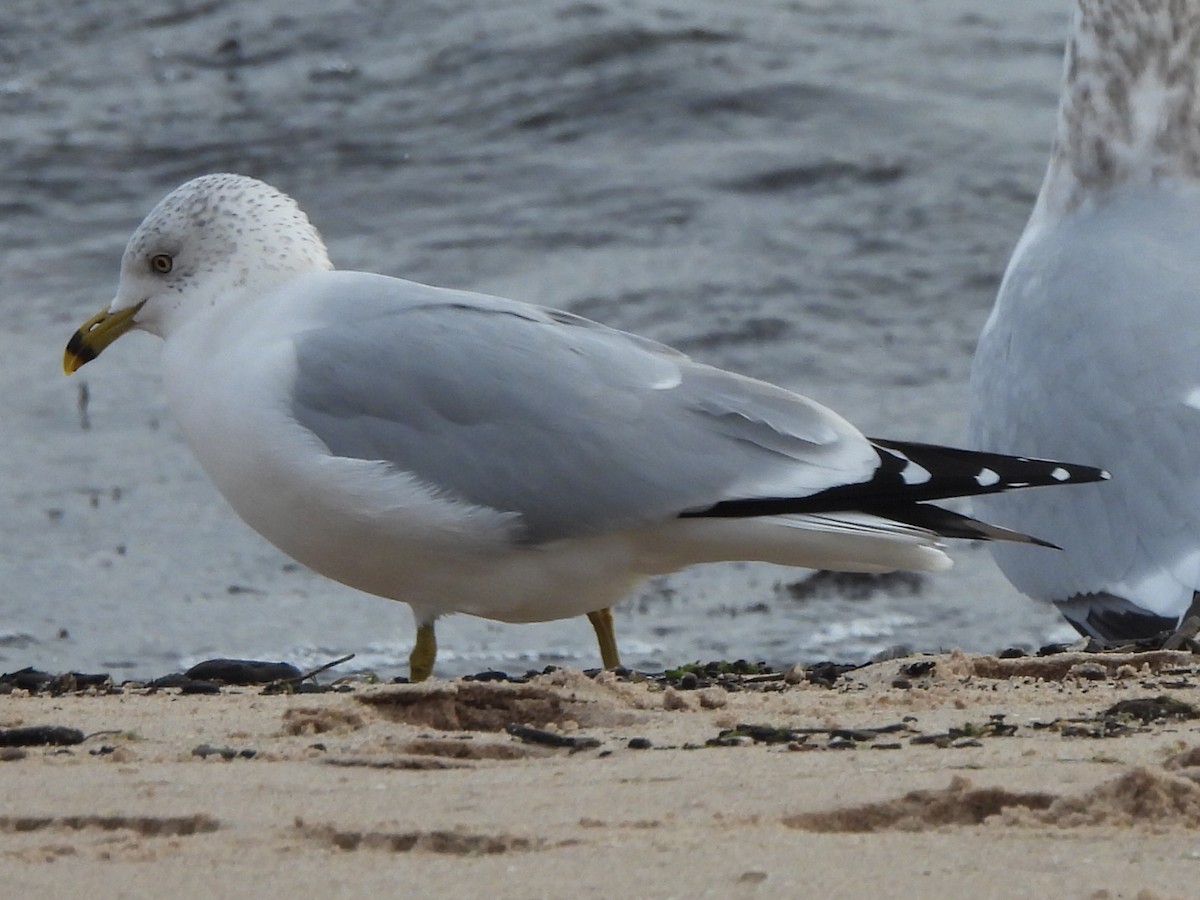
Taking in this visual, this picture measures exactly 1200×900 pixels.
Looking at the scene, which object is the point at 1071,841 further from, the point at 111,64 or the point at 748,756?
the point at 111,64

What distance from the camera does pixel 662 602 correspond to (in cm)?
630

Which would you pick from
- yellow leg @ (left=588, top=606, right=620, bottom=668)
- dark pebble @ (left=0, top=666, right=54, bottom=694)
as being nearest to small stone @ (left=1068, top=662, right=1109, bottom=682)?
yellow leg @ (left=588, top=606, right=620, bottom=668)

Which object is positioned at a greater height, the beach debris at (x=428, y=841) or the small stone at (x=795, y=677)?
the beach debris at (x=428, y=841)

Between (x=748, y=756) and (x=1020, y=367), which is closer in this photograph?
(x=748, y=756)

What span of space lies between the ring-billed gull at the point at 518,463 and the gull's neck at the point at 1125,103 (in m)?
2.24

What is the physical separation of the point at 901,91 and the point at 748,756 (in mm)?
8619

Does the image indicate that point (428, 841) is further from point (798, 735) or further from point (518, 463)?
point (518, 463)

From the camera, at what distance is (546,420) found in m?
3.98

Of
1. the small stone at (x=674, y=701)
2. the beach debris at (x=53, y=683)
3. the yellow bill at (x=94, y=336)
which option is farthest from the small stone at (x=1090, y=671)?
the yellow bill at (x=94, y=336)

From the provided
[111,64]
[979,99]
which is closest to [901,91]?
[979,99]

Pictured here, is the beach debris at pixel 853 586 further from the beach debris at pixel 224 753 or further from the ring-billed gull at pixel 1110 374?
the beach debris at pixel 224 753

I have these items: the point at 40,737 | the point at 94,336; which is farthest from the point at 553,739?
the point at 94,336

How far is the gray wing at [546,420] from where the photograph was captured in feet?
12.8

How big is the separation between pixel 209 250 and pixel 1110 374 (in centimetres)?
205
